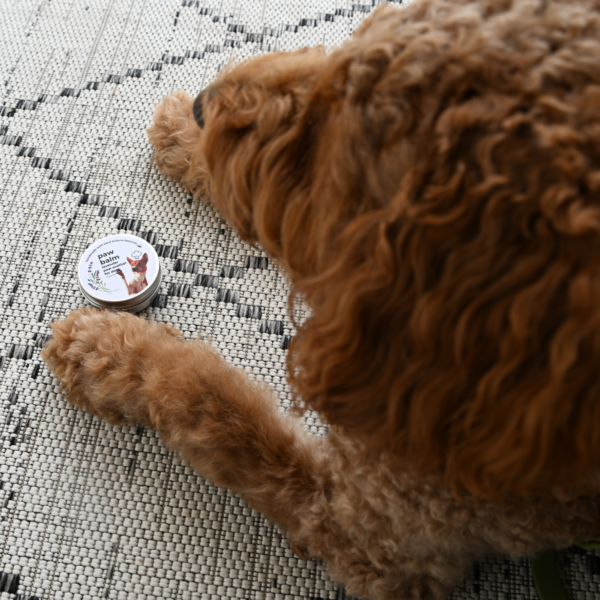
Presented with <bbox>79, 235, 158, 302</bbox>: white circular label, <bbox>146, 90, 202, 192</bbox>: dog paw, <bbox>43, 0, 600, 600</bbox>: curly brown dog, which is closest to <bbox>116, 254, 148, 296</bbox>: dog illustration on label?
<bbox>79, 235, 158, 302</bbox>: white circular label

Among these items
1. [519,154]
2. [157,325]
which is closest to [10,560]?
[157,325]

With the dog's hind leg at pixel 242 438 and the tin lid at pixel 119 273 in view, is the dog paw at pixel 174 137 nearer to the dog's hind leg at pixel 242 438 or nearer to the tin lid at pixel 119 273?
the tin lid at pixel 119 273

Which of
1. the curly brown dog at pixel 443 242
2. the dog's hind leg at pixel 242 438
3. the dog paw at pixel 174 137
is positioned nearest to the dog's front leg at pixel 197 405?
the dog's hind leg at pixel 242 438

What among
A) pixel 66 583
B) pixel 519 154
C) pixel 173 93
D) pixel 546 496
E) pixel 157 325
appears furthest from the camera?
pixel 173 93

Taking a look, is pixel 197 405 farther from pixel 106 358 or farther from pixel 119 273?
pixel 119 273

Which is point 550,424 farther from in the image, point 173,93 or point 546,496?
point 173,93
